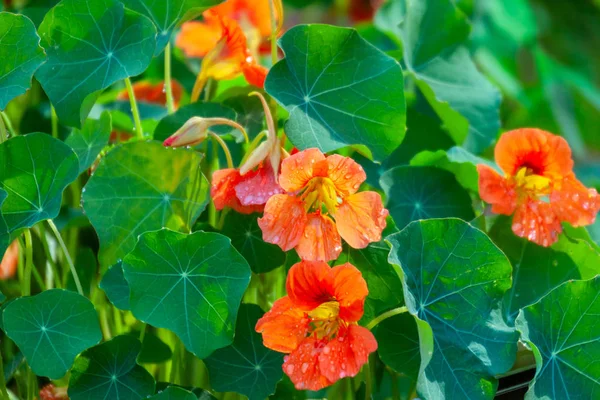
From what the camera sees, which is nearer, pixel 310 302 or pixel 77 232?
pixel 310 302

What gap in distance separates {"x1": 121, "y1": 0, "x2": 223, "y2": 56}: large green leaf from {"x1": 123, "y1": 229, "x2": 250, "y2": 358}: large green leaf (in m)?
0.23

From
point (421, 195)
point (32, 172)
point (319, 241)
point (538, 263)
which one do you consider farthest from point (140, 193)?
point (538, 263)

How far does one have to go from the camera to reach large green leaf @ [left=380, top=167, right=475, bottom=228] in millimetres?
856

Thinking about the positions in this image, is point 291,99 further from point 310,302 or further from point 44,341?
point 44,341

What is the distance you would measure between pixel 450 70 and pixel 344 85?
341mm

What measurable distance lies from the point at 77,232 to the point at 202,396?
1.16 ft

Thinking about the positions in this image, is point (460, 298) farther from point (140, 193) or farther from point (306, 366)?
point (140, 193)

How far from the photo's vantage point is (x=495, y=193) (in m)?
0.76

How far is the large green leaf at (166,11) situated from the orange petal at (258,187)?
19 cm

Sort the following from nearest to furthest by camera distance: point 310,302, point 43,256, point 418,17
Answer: point 310,302 < point 43,256 < point 418,17

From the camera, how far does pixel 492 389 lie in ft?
2.22

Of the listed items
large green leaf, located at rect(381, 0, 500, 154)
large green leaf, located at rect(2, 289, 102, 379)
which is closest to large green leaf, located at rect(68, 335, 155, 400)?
large green leaf, located at rect(2, 289, 102, 379)

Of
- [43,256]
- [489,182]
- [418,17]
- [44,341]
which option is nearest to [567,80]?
[418,17]

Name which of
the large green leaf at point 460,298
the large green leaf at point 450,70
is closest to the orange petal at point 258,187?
the large green leaf at point 460,298
